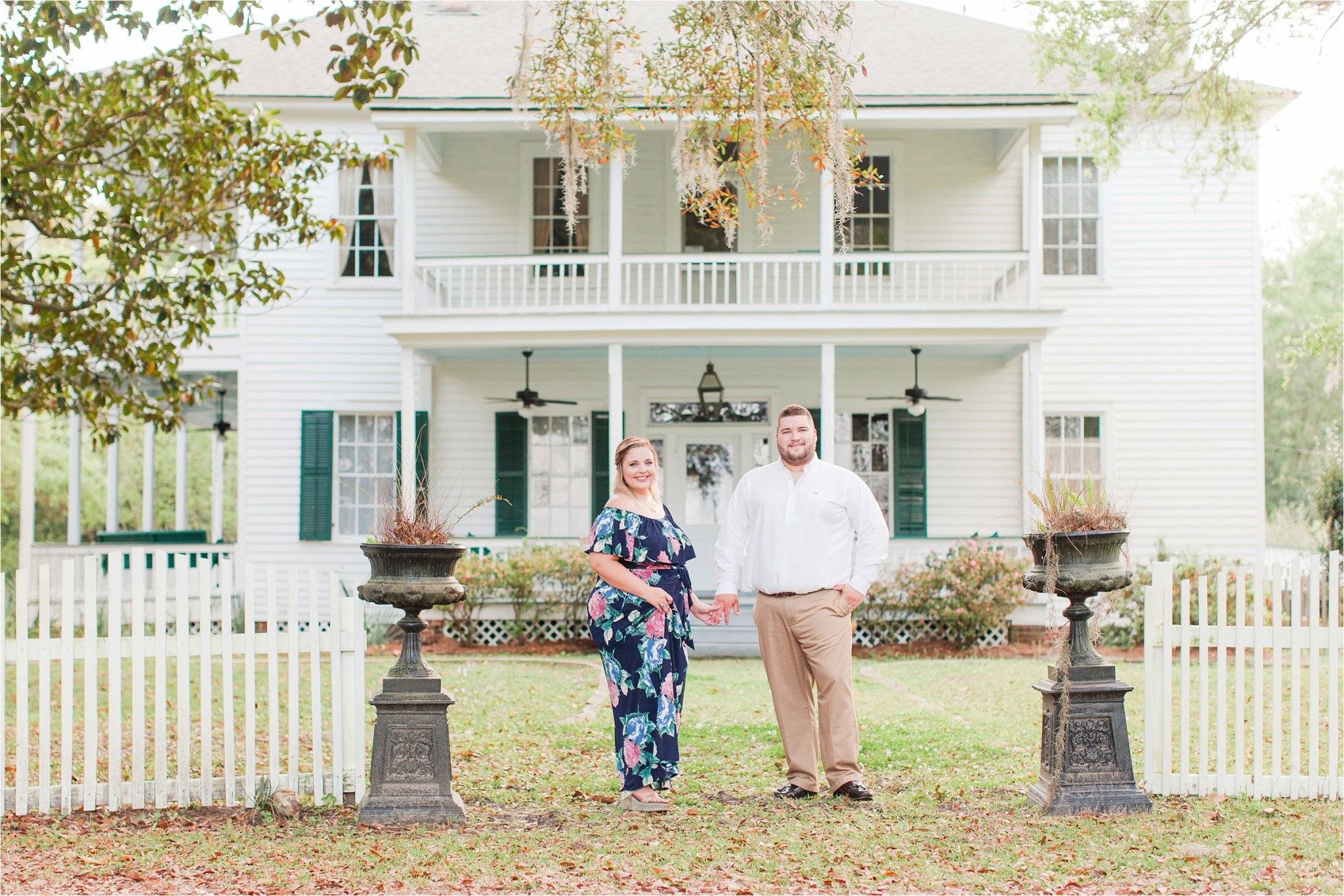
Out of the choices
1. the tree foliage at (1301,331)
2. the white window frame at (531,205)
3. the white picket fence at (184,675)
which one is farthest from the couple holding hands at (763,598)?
the tree foliage at (1301,331)

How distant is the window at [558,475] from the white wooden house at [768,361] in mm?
26

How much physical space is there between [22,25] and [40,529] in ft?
89.2

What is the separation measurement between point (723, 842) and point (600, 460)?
9.59m

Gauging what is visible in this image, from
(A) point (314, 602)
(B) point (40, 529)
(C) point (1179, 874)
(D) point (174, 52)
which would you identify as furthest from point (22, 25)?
(B) point (40, 529)

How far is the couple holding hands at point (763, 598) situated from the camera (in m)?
4.93

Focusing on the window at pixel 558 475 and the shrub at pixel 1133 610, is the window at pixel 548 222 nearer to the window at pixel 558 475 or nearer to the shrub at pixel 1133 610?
the window at pixel 558 475

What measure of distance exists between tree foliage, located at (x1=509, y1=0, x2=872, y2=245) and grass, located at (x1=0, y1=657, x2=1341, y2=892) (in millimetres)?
3008

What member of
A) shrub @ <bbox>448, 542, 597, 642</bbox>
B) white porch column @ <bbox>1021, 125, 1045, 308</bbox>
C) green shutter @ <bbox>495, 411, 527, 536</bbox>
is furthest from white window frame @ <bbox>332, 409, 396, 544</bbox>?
white porch column @ <bbox>1021, 125, 1045, 308</bbox>

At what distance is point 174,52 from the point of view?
Result: 25.0 ft

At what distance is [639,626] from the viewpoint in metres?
4.94

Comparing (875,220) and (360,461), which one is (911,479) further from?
(360,461)

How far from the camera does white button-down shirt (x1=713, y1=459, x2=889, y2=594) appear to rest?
514cm

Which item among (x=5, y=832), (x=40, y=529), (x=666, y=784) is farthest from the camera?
(x=40, y=529)

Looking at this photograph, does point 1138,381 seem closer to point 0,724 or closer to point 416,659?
point 416,659
